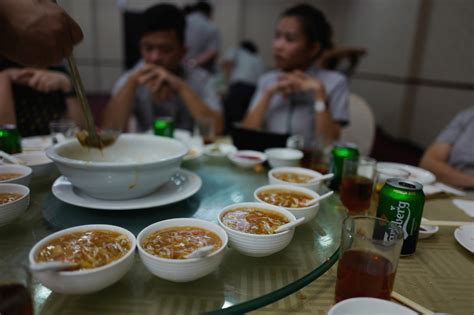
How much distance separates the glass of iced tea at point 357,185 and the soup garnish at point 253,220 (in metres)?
0.46

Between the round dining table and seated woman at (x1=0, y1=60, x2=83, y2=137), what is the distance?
33.1 inches

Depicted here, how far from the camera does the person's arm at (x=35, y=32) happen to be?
97 centimetres

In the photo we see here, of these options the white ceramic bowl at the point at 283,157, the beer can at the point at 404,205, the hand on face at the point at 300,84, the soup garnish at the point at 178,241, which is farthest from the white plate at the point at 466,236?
the hand on face at the point at 300,84

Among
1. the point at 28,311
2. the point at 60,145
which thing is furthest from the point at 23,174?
the point at 28,311

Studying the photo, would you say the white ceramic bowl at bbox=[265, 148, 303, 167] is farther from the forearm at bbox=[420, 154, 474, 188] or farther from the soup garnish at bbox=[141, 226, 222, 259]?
the forearm at bbox=[420, 154, 474, 188]

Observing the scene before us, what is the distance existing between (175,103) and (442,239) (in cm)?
218

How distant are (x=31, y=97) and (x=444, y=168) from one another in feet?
8.46

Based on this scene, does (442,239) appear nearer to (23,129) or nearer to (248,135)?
(248,135)

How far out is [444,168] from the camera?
6.99 ft

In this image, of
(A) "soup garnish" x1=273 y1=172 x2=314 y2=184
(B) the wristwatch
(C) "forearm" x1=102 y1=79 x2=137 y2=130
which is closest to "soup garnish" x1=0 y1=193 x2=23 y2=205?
(A) "soup garnish" x1=273 y1=172 x2=314 y2=184

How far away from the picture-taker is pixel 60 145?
1.19 meters

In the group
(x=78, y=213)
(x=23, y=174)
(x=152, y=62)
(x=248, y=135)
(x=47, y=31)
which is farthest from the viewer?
(x=152, y=62)

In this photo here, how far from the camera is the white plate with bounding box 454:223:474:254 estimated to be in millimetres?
1113

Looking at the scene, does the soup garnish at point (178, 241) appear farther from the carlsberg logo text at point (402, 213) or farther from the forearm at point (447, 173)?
the forearm at point (447, 173)
